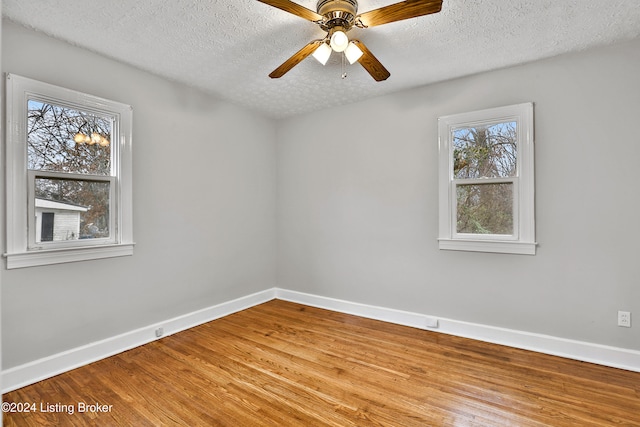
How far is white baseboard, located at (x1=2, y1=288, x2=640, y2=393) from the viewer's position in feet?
7.93

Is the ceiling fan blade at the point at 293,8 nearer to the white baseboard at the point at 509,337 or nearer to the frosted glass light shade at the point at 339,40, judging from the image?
the frosted glass light shade at the point at 339,40

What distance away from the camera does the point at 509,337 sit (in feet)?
9.82

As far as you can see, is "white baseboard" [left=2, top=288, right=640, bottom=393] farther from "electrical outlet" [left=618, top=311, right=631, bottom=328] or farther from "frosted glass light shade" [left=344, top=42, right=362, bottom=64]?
"frosted glass light shade" [left=344, top=42, right=362, bottom=64]

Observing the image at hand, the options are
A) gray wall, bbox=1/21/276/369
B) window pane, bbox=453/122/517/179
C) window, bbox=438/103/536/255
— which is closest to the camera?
gray wall, bbox=1/21/276/369

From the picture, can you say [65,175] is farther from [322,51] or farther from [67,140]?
[322,51]

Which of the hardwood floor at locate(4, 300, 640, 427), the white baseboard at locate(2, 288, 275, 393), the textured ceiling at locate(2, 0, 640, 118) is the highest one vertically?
the textured ceiling at locate(2, 0, 640, 118)

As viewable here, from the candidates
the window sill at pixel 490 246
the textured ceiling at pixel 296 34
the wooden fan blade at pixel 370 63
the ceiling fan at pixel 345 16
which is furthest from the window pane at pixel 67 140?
the window sill at pixel 490 246

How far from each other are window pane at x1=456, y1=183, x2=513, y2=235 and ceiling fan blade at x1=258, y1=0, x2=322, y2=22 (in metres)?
2.14

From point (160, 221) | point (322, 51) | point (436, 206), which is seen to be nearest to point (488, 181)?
point (436, 206)

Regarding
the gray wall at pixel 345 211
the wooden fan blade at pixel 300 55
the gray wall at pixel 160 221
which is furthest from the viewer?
the gray wall at pixel 345 211

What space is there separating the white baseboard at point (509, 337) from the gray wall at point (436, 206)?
62 millimetres

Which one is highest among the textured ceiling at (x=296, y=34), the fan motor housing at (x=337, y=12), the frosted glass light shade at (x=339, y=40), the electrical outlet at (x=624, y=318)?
the textured ceiling at (x=296, y=34)

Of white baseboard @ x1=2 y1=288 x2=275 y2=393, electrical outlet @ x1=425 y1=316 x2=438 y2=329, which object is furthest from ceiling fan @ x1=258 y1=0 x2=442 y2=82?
white baseboard @ x1=2 y1=288 x2=275 y2=393

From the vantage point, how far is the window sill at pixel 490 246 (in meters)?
2.91
